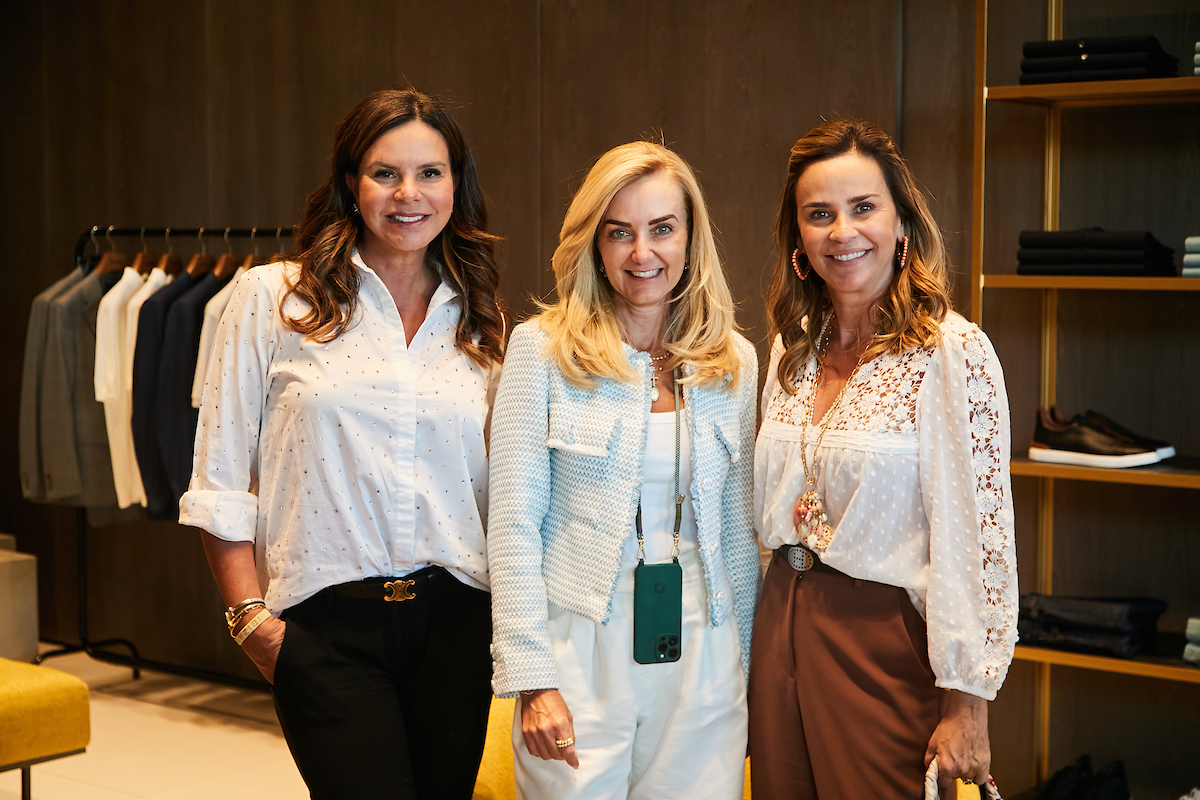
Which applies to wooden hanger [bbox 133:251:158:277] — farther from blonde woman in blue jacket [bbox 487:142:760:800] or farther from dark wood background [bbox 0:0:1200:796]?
blonde woman in blue jacket [bbox 487:142:760:800]

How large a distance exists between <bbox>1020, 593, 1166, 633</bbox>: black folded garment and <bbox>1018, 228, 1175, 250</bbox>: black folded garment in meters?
0.95

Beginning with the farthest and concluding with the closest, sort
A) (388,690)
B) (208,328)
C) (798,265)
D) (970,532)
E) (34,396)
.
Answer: (34,396) → (208,328) → (798,265) → (388,690) → (970,532)

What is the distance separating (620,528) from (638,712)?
0.31 m

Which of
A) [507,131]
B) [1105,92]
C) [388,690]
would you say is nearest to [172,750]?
[507,131]

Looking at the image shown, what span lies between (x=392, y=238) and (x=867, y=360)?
88 cm

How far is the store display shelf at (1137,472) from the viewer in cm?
291

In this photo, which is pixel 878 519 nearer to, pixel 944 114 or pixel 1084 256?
pixel 1084 256

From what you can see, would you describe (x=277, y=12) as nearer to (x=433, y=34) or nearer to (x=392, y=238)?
(x=433, y=34)

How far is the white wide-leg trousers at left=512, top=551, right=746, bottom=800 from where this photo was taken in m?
1.89

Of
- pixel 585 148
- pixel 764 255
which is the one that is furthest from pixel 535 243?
pixel 764 255

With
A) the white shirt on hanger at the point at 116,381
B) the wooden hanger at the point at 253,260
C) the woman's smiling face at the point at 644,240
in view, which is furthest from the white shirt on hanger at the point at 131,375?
the woman's smiling face at the point at 644,240

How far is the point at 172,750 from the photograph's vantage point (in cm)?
428

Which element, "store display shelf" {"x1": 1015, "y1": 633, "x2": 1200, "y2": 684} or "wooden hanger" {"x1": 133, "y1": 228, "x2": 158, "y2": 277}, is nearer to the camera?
"store display shelf" {"x1": 1015, "y1": 633, "x2": 1200, "y2": 684}

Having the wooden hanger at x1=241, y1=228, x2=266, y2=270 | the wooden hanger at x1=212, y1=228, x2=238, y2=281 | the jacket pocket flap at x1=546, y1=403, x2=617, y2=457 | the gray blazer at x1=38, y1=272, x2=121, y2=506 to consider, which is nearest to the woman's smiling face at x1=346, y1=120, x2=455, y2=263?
the jacket pocket flap at x1=546, y1=403, x2=617, y2=457
